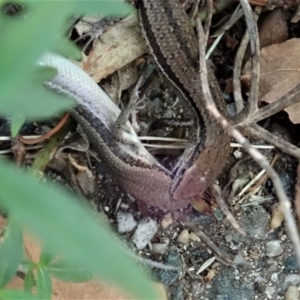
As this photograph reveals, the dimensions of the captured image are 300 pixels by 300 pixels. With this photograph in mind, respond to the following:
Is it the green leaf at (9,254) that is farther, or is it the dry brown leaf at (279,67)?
the dry brown leaf at (279,67)

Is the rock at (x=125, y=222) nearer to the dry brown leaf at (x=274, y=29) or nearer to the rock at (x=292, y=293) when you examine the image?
the rock at (x=292, y=293)

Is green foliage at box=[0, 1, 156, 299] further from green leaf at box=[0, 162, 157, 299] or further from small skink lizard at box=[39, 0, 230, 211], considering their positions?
small skink lizard at box=[39, 0, 230, 211]

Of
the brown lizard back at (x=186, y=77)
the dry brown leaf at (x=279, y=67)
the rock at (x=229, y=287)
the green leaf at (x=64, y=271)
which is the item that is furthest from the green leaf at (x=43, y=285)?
the dry brown leaf at (x=279, y=67)

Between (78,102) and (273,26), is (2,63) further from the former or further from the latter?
(273,26)

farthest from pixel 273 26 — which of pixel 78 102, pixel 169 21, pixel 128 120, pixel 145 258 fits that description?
pixel 145 258

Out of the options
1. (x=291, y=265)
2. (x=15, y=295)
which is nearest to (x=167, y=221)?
(x=291, y=265)

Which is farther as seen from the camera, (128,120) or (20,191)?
(128,120)
